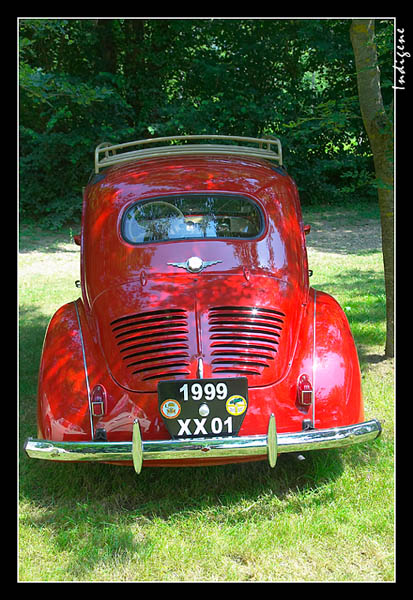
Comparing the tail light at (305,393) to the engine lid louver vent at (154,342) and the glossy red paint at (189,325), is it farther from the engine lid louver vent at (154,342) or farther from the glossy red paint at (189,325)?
the engine lid louver vent at (154,342)

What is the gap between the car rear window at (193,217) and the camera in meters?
4.27

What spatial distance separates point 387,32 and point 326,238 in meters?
7.52

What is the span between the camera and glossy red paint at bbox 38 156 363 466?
11.5 ft

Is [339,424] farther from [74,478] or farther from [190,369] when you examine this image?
[74,478]

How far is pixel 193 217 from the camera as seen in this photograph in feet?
14.2

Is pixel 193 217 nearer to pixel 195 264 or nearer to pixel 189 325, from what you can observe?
pixel 195 264

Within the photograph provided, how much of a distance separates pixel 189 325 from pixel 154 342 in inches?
9.2

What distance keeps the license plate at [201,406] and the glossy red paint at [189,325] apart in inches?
5.4

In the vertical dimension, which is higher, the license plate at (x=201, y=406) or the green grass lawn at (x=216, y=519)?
the license plate at (x=201, y=406)

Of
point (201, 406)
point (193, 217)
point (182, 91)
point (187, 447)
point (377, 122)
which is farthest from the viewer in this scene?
point (182, 91)

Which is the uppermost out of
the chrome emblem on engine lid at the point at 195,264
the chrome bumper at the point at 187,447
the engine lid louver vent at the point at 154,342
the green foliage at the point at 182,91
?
the green foliage at the point at 182,91
